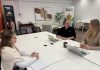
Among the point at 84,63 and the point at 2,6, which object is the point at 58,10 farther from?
the point at 84,63

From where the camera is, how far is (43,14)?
674 centimetres

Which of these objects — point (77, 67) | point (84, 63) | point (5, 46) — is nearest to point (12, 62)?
point (5, 46)

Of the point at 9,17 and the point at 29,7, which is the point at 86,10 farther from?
the point at 9,17

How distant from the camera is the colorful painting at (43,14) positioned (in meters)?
6.57

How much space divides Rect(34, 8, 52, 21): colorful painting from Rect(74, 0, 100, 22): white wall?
2150 mm

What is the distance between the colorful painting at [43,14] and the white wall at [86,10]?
7.05 ft

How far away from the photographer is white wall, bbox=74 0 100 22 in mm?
6547

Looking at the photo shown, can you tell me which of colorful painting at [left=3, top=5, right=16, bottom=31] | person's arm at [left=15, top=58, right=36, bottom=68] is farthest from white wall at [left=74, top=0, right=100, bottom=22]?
person's arm at [left=15, top=58, right=36, bottom=68]

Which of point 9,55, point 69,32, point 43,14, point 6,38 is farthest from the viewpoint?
point 43,14

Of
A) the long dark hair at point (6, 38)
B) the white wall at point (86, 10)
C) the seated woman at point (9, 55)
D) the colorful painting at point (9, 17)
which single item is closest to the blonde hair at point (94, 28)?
the seated woman at point (9, 55)

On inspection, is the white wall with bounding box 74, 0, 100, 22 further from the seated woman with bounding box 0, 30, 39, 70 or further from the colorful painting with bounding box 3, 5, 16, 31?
the seated woman with bounding box 0, 30, 39, 70

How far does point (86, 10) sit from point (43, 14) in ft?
9.32

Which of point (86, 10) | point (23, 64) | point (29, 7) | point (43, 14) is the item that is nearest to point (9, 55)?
point (23, 64)

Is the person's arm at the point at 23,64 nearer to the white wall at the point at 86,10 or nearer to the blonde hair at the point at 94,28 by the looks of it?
the blonde hair at the point at 94,28
